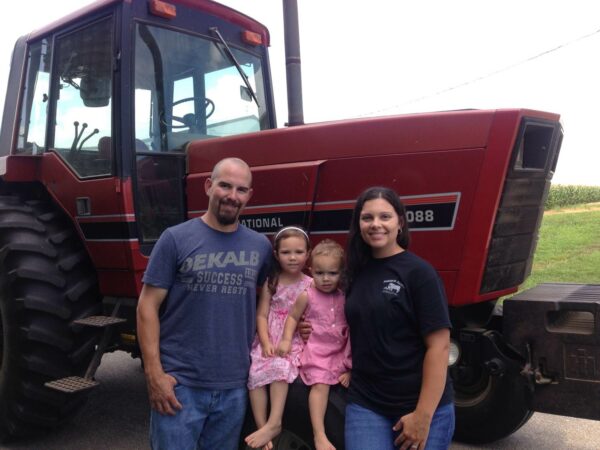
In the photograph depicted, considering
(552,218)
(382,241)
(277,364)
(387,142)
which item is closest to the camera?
(382,241)

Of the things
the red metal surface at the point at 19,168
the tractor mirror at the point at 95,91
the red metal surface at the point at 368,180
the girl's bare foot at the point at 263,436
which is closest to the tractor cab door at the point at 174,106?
the red metal surface at the point at 368,180

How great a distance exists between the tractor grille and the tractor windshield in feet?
6.40

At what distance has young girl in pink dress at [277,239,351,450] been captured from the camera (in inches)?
98.3

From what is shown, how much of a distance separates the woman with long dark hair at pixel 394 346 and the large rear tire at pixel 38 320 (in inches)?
84.1

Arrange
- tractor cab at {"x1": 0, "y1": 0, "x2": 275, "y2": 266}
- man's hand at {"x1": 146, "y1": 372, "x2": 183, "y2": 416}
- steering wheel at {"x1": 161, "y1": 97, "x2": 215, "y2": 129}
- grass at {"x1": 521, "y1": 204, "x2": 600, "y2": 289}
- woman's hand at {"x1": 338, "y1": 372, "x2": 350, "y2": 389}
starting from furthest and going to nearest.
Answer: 1. grass at {"x1": 521, "y1": 204, "x2": 600, "y2": 289}
2. steering wheel at {"x1": 161, "y1": 97, "x2": 215, "y2": 129}
3. tractor cab at {"x1": 0, "y1": 0, "x2": 275, "y2": 266}
4. woman's hand at {"x1": 338, "y1": 372, "x2": 350, "y2": 389}
5. man's hand at {"x1": 146, "y1": 372, "x2": 183, "y2": 416}

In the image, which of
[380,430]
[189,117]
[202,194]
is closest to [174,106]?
[189,117]

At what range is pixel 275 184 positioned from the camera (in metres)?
3.52

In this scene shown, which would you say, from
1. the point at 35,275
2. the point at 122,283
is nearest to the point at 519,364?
the point at 122,283

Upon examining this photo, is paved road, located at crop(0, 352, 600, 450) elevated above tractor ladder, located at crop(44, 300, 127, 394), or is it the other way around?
tractor ladder, located at crop(44, 300, 127, 394)

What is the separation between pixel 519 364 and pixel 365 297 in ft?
4.16

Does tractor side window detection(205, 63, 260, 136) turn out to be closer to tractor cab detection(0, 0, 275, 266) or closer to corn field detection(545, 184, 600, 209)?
tractor cab detection(0, 0, 275, 266)

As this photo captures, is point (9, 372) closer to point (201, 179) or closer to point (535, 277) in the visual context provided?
point (201, 179)

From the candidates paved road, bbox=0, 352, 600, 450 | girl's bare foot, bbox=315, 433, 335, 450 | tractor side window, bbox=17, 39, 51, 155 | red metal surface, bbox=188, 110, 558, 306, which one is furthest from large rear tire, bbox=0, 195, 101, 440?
girl's bare foot, bbox=315, 433, 335, 450

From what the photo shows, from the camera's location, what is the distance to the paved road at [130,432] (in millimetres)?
3955
